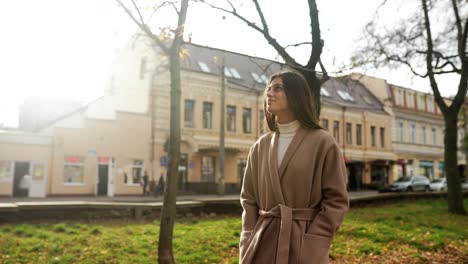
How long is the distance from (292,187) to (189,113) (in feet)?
94.2

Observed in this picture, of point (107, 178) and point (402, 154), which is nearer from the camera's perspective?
point (107, 178)

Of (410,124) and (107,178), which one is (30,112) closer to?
(107,178)

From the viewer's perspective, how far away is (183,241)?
27.3 feet

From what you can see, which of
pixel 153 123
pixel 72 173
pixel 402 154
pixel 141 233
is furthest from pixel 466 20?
pixel 402 154

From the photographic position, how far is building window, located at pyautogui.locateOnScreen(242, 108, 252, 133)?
34.0 metres

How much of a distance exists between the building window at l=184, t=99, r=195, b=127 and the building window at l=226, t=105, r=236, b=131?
315cm

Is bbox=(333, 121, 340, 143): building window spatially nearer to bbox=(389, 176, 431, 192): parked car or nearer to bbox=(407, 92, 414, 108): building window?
bbox=(389, 176, 431, 192): parked car

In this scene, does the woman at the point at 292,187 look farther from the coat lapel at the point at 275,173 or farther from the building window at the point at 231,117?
the building window at the point at 231,117

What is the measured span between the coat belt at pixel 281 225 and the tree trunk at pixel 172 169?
3.89m

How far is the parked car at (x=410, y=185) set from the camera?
32.3 meters

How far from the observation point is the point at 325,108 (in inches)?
1526

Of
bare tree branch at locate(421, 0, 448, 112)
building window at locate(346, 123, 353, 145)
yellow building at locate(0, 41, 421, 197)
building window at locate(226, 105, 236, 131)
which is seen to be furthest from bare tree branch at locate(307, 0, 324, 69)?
building window at locate(346, 123, 353, 145)

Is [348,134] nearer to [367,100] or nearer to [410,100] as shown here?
[367,100]

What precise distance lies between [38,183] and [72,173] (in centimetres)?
204
